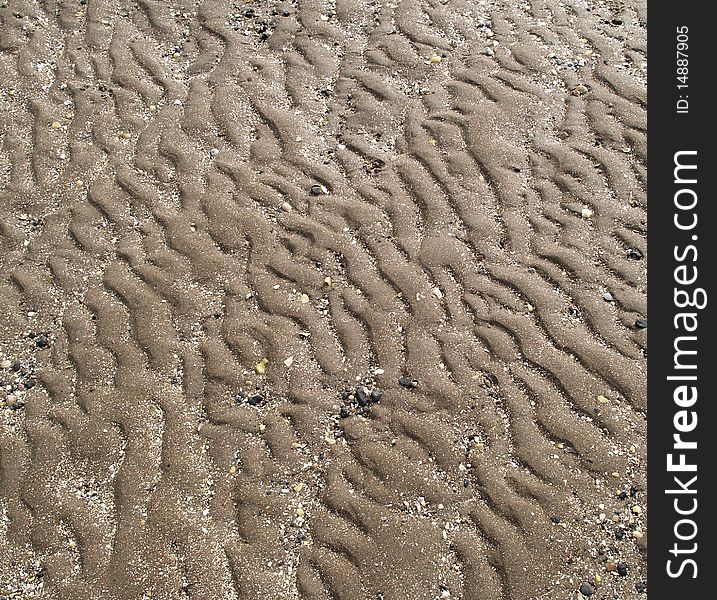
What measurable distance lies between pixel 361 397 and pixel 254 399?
20.9 inches

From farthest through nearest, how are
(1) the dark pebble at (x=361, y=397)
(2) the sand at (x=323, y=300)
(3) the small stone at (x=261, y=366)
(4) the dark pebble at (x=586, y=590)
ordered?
(3) the small stone at (x=261, y=366), (1) the dark pebble at (x=361, y=397), (2) the sand at (x=323, y=300), (4) the dark pebble at (x=586, y=590)

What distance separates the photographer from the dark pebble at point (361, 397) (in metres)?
4.10

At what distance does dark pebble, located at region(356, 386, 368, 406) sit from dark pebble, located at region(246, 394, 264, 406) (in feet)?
1.58

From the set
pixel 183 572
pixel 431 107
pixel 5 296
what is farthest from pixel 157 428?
pixel 431 107

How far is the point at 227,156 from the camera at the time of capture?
521cm

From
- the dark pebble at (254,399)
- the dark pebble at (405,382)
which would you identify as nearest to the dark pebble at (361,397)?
the dark pebble at (405,382)

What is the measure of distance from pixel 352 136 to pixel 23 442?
104 inches

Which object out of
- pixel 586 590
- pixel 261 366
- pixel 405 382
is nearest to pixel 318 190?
pixel 261 366
